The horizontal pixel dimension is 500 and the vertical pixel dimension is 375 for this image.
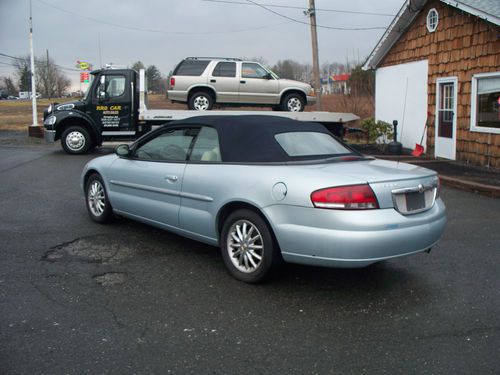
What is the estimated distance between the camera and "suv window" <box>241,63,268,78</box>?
1494 cm

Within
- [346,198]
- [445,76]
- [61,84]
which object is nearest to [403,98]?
[445,76]

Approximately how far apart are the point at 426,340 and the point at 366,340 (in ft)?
1.36

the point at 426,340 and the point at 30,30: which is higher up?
the point at 30,30

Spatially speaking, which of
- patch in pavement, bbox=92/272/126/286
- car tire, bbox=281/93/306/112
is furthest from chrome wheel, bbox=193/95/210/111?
patch in pavement, bbox=92/272/126/286

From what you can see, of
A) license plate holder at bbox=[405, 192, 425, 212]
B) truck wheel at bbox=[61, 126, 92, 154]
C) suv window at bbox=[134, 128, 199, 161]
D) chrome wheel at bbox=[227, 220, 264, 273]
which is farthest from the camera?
truck wheel at bbox=[61, 126, 92, 154]

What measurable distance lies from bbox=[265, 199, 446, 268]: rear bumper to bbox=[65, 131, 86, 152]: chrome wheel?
41.7 feet

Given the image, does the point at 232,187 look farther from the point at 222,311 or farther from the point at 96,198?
the point at 96,198

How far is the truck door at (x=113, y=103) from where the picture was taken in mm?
15734

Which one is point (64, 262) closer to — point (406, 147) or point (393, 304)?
point (393, 304)

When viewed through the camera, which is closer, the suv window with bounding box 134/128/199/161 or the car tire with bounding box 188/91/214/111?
the suv window with bounding box 134/128/199/161

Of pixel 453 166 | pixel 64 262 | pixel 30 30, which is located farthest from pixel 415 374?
pixel 30 30

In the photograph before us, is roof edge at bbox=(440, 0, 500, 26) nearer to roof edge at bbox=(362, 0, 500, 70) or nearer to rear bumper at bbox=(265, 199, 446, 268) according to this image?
roof edge at bbox=(362, 0, 500, 70)

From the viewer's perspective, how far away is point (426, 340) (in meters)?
3.70

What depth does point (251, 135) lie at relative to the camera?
5.19 meters
